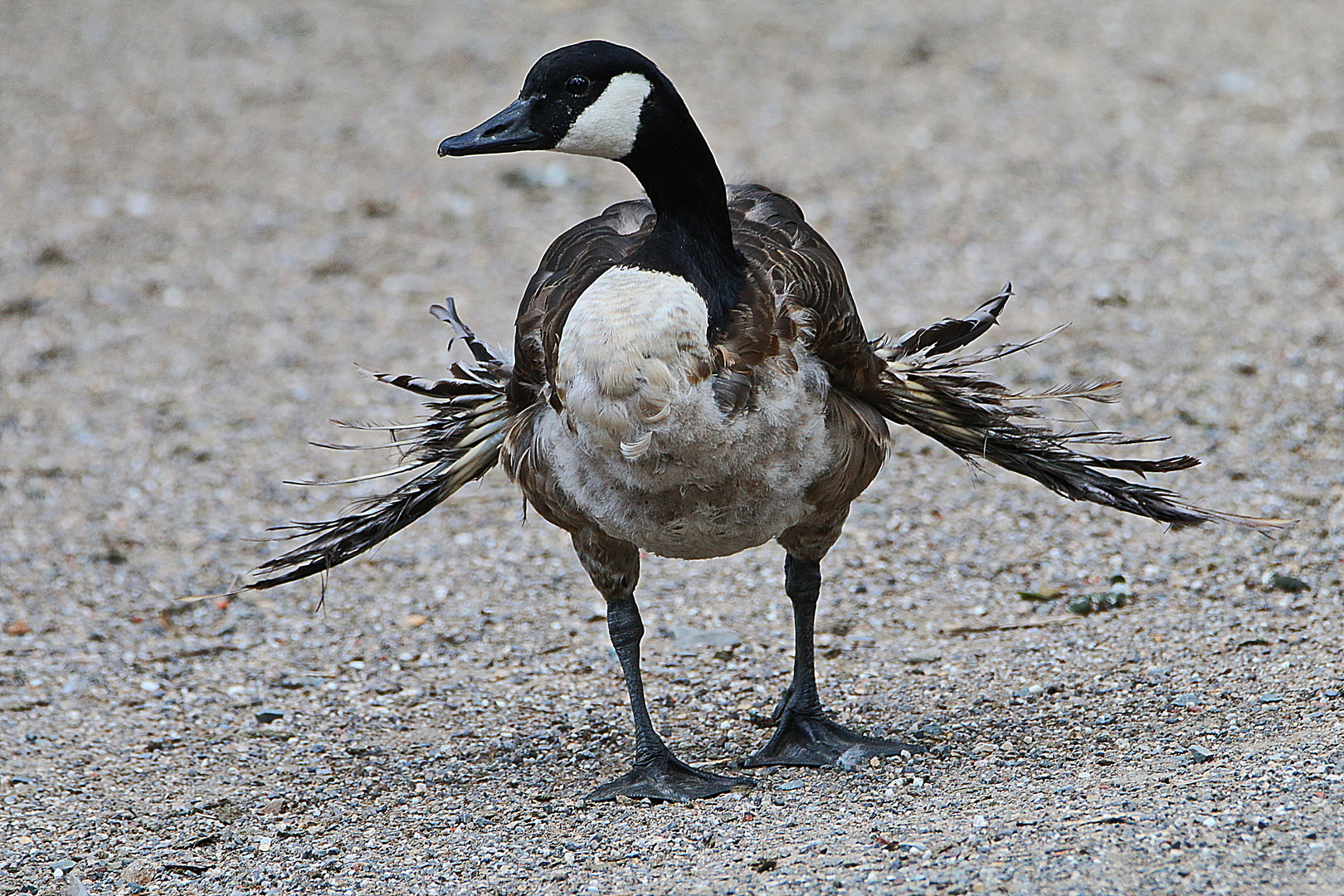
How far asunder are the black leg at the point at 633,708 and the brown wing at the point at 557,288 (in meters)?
0.51

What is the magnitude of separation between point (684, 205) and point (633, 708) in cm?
158

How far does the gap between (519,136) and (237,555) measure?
3.29 meters

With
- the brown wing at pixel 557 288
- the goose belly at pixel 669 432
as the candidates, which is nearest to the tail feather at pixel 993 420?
the goose belly at pixel 669 432

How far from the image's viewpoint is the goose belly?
12.8 ft

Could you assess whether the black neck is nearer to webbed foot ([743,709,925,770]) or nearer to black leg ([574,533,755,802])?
black leg ([574,533,755,802])

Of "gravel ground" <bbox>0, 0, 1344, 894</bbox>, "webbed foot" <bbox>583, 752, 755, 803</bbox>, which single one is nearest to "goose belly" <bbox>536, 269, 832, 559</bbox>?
"webbed foot" <bbox>583, 752, 755, 803</bbox>

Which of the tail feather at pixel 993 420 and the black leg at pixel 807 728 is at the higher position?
the tail feather at pixel 993 420

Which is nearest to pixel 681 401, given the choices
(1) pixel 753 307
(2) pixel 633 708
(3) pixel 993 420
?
(1) pixel 753 307

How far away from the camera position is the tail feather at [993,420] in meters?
4.73

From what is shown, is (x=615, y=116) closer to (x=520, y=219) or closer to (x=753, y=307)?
(x=753, y=307)

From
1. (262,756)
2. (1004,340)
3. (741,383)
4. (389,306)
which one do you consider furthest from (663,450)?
(389,306)

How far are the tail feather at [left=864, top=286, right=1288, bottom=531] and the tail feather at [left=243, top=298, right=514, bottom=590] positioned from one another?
1.26 m

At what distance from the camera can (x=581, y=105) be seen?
411 centimetres

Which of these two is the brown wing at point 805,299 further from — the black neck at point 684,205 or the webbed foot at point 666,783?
the webbed foot at point 666,783
